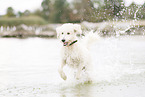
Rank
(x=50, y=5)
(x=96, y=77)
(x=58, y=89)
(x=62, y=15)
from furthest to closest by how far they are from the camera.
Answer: (x=50, y=5), (x=62, y=15), (x=96, y=77), (x=58, y=89)

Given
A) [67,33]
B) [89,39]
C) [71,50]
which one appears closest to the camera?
[67,33]

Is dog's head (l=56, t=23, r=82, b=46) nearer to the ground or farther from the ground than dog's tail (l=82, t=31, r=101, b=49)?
farther from the ground

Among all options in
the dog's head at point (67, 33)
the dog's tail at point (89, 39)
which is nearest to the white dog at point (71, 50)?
the dog's head at point (67, 33)

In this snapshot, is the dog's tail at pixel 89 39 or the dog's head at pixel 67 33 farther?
the dog's tail at pixel 89 39

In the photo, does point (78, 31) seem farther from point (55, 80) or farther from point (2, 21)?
point (2, 21)

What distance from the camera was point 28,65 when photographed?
37.7 ft

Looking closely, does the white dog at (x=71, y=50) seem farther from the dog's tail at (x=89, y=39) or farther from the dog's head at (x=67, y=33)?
the dog's tail at (x=89, y=39)

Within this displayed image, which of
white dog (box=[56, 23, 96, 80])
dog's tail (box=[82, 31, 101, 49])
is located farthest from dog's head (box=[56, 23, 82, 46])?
dog's tail (box=[82, 31, 101, 49])

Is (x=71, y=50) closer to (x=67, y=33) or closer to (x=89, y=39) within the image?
(x=67, y=33)

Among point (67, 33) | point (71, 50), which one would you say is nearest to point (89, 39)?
point (71, 50)

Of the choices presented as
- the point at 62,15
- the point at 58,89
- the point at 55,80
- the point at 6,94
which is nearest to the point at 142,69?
the point at 55,80

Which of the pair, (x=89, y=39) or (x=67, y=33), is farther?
(x=89, y=39)

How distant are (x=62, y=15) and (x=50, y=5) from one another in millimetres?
17570

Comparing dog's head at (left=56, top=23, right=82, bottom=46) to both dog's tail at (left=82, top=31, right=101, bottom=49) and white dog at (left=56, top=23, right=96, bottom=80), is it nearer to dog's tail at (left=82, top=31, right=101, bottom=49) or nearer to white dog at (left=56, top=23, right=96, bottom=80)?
white dog at (left=56, top=23, right=96, bottom=80)
